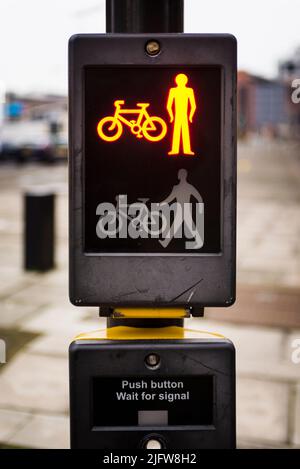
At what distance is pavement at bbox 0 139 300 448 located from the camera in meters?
4.59

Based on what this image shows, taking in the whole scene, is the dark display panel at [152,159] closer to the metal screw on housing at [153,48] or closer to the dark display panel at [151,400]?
the metal screw on housing at [153,48]

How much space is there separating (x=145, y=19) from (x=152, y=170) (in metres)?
0.44

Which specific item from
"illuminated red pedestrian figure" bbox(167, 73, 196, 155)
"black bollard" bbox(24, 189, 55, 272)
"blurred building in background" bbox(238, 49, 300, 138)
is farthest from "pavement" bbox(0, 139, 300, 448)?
"blurred building in background" bbox(238, 49, 300, 138)

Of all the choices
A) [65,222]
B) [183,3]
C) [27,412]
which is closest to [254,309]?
[27,412]

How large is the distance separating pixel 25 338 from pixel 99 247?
4791 mm

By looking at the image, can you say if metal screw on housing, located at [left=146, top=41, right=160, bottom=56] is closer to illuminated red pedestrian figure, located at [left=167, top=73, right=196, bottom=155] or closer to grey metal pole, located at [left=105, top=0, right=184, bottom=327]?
illuminated red pedestrian figure, located at [left=167, top=73, right=196, bottom=155]

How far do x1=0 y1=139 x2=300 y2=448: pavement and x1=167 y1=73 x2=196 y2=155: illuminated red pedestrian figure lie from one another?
3043 mm

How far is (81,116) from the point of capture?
1.69 metres

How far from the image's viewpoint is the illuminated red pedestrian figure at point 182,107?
5.57 ft

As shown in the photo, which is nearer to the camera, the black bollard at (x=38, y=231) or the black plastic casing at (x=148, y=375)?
the black plastic casing at (x=148, y=375)

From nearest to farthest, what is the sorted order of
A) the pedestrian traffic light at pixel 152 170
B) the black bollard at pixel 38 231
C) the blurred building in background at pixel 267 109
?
the pedestrian traffic light at pixel 152 170 → the black bollard at pixel 38 231 → the blurred building in background at pixel 267 109

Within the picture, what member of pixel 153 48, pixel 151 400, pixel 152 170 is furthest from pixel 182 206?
pixel 151 400

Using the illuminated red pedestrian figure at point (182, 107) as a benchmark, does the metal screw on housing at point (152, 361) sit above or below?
below

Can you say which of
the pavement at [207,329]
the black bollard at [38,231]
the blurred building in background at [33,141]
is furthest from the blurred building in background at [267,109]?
the black bollard at [38,231]
